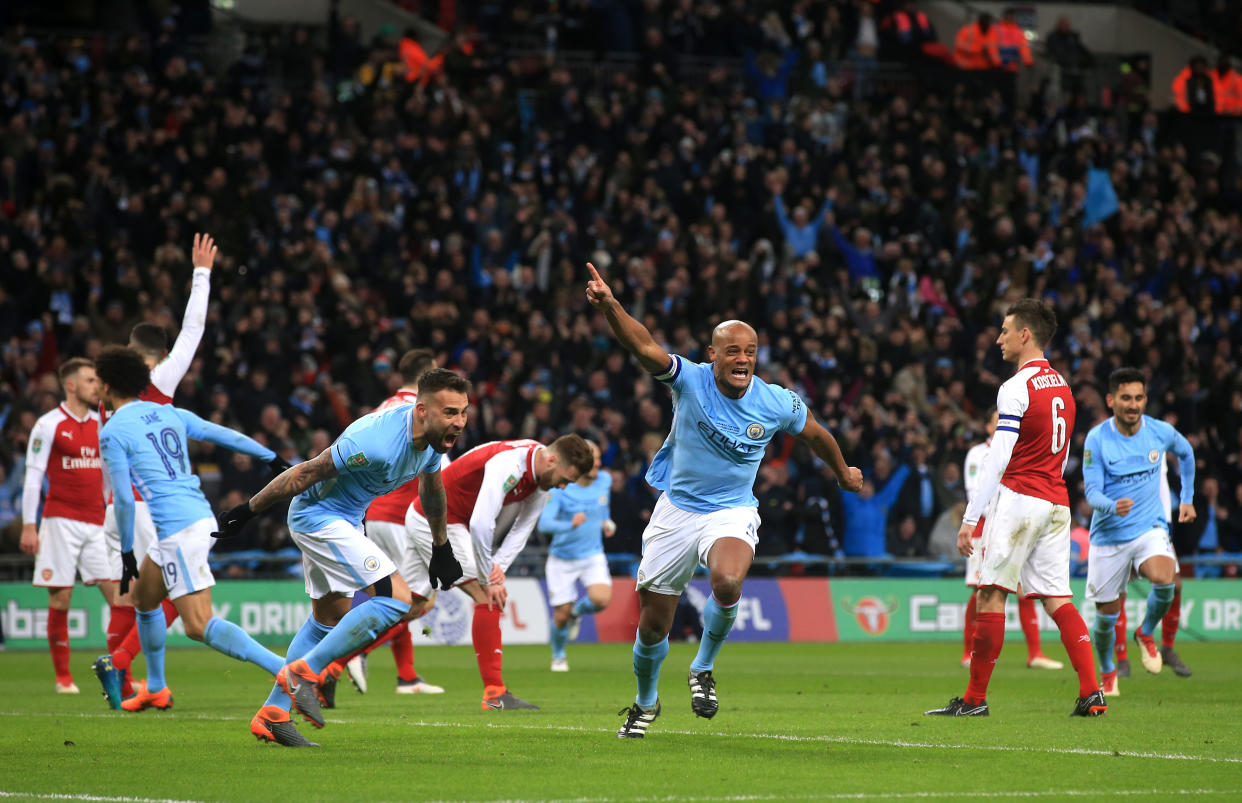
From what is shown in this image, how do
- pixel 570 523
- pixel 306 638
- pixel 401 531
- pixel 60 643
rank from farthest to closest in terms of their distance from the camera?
pixel 570 523, pixel 60 643, pixel 401 531, pixel 306 638

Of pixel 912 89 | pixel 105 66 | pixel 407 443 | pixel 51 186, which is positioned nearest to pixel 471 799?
pixel 407 443

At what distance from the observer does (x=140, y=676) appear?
51.9 ft

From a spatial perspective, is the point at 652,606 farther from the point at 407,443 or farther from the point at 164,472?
the point at 164,472

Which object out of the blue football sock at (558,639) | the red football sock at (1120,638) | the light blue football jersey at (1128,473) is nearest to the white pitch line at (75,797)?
the light blue football jersey at (1128,473)

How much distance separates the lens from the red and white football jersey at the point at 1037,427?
10898 mm

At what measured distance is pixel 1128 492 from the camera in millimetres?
14398

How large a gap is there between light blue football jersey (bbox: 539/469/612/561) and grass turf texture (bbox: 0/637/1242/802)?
3.47 meters

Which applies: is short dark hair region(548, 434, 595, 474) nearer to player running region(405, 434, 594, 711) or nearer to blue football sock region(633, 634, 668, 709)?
player running region(405, 434, 594, 711)

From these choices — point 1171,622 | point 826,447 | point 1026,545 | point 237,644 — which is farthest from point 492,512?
point 1171,622

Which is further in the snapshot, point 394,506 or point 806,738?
point 394,506

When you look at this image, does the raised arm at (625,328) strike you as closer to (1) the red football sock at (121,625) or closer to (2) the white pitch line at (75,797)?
(2) the white pitch line at (75,797)

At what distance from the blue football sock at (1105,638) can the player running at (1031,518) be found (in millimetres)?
2214

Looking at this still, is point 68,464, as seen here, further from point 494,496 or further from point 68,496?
point 494,496

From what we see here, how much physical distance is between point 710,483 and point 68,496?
747cm
